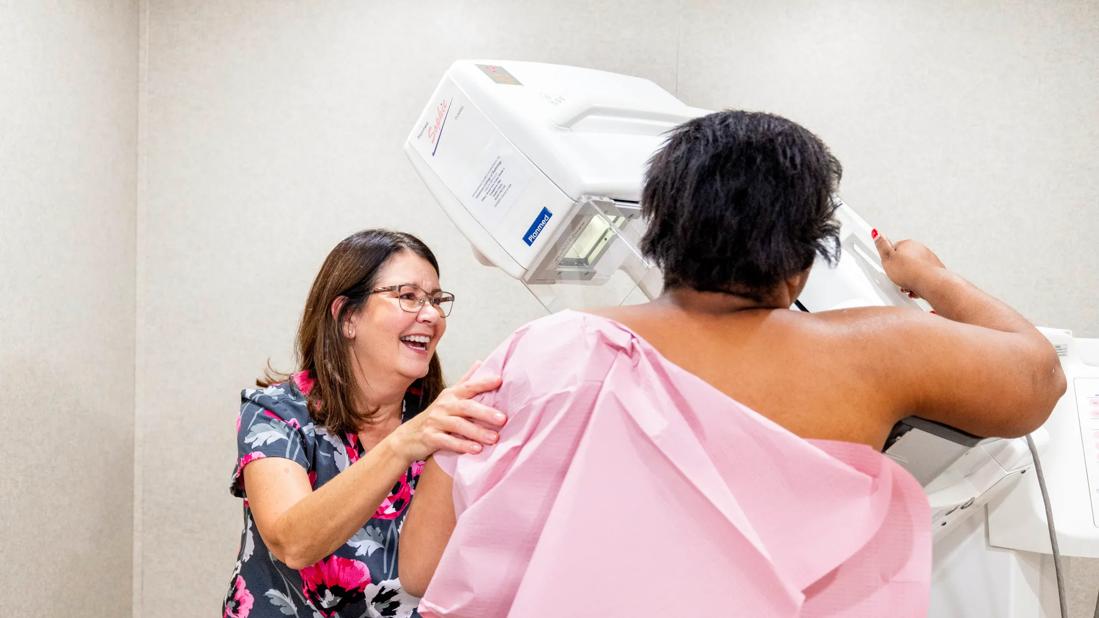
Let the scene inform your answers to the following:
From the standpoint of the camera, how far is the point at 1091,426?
1553 millimetres

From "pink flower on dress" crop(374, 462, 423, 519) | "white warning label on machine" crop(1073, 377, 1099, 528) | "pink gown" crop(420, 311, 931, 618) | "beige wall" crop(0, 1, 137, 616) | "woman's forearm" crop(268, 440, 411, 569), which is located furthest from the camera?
"beige wall" crop(0, 1, 137, 616)

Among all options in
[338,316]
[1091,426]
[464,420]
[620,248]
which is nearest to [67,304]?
[338,316]

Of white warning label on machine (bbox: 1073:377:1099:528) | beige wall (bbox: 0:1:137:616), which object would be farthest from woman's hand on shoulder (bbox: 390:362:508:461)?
beige wall (bbox: 0:1:137:616)

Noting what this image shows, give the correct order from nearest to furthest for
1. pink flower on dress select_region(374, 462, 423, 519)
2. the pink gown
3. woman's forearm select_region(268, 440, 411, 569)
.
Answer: the pink gown
woman's forearm select_region(268, 440, 411, 569)
pink flower on dress select_region(374, 462, 423, 519)

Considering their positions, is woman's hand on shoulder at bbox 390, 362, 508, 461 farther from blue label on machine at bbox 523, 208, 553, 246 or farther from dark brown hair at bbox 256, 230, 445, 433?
dark brown hair at bbox 256, 230, 445, 433

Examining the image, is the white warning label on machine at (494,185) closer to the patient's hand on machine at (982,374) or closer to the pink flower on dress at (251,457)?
the pink flower on dress at (251,457)

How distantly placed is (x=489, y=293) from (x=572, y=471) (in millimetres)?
1877

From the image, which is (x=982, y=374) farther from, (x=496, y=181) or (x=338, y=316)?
(x=338, y=316)

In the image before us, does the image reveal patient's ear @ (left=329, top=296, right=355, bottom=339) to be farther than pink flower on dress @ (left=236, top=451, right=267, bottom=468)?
Yes

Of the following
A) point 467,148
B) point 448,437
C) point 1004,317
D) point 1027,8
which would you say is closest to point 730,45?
point 1027,8

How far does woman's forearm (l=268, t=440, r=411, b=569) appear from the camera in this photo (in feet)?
4.21

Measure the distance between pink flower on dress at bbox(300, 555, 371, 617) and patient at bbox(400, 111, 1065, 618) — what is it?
1.91 ft

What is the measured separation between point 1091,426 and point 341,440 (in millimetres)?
1240

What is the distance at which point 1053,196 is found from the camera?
104 inches
